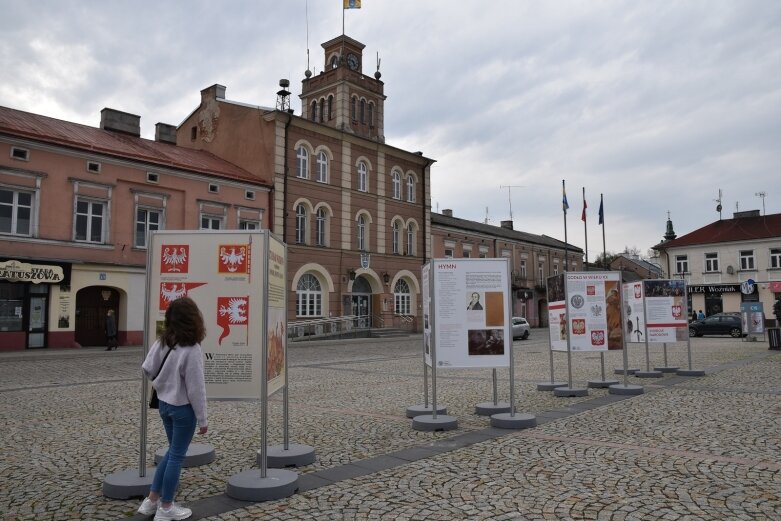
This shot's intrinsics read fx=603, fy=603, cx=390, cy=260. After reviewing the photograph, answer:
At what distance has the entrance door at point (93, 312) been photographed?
83.4 ft

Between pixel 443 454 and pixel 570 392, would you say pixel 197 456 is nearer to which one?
pixel 443 454

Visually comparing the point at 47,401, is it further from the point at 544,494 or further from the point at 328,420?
the point at 544,494

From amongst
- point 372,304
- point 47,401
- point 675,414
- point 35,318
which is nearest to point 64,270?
point 35,318

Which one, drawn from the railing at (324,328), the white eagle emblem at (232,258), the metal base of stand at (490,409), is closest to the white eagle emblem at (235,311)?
the white eagle emblem at (232,258)

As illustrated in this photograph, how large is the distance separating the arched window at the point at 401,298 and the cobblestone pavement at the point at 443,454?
2624 centimetres

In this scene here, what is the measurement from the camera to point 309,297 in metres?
33.6

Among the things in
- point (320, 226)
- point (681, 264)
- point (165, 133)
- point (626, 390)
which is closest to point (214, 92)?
point (165, 133)

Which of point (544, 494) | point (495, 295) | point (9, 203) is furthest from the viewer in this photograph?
point (9, 203)

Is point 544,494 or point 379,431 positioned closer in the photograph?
point 544,494

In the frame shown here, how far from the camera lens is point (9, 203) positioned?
76.1 ft

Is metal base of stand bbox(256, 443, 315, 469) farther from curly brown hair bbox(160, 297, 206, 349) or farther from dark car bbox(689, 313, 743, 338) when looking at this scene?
dark car bbox(689, 313, 743, 338)

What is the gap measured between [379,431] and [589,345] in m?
5.46

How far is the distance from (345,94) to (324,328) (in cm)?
1484

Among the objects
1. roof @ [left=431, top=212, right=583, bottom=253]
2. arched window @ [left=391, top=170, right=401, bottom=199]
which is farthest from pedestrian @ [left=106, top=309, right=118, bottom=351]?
roof @ [left=431, top=212, right=583, bottom=253]
